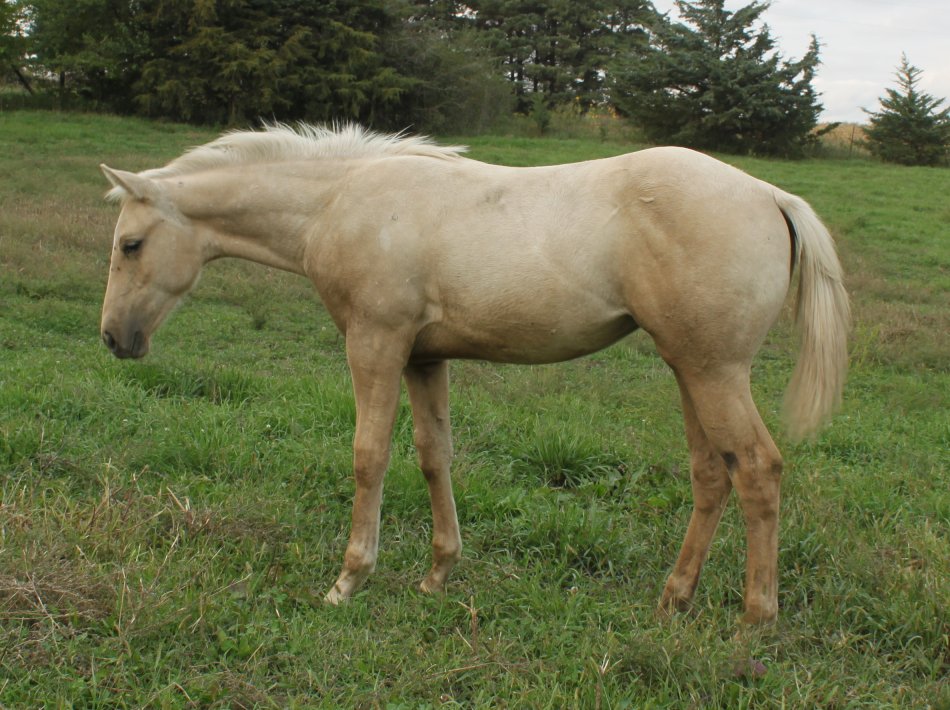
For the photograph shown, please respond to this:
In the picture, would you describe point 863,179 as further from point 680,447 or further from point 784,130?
point 680,447

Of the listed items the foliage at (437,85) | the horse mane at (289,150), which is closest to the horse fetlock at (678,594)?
the horse mane at (289,150)

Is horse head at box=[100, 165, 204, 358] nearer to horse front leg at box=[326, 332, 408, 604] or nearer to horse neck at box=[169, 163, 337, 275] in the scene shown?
horse neck at box=[169, 163, 337, 275]

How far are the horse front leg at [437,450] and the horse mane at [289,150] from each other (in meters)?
1.01

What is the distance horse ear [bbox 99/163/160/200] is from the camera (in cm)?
379

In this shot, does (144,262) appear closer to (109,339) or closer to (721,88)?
(109,339)

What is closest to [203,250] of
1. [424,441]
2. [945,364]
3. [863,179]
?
[424,441]

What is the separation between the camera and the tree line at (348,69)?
74.7 feet

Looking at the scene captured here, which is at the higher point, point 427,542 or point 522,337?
point 522,337

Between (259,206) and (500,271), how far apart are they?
4.07 feet

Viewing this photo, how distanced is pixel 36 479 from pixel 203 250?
4.71 feet

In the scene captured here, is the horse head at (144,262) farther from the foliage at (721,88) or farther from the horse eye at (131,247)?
the foliage at (721,88)

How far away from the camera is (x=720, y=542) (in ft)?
13.5

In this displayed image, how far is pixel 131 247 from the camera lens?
389 cm

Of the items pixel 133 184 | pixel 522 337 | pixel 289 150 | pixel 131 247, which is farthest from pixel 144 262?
pixel 522 337
